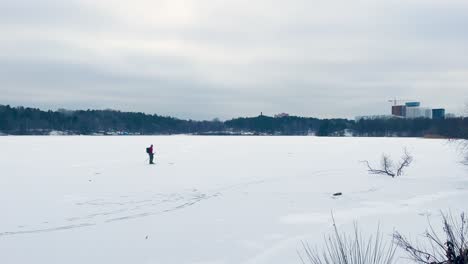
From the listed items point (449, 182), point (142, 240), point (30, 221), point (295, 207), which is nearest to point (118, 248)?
point (142, 240)

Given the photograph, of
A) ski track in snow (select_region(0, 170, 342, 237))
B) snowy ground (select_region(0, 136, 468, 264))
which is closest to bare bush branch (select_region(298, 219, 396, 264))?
snowy ground (select_region(0, 136, 468, 264))

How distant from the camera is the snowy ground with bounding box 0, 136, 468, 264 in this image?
7.95 m

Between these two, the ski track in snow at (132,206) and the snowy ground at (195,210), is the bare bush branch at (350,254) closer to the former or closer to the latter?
the snowy ground at (195,210)

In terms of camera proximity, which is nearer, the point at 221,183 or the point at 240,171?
the point at 221,183

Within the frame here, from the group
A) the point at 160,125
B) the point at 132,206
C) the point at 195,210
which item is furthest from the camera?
the point at 160,125

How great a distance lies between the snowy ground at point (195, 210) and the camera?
7953 millimetres

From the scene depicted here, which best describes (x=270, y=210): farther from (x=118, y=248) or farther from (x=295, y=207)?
(x=118, y=248)

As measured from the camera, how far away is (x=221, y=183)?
57.9 ft

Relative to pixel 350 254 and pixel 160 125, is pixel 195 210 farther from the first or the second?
pixel 160 125

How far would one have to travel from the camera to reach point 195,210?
11.8 metres

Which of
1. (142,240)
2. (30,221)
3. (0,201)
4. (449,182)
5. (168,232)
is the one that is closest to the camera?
(142,240)

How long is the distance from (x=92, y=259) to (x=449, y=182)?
14.5m

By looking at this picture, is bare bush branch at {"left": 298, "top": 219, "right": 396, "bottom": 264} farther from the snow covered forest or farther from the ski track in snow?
the snow covered forest

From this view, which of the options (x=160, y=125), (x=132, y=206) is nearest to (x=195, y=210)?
(x=132, y=206)
